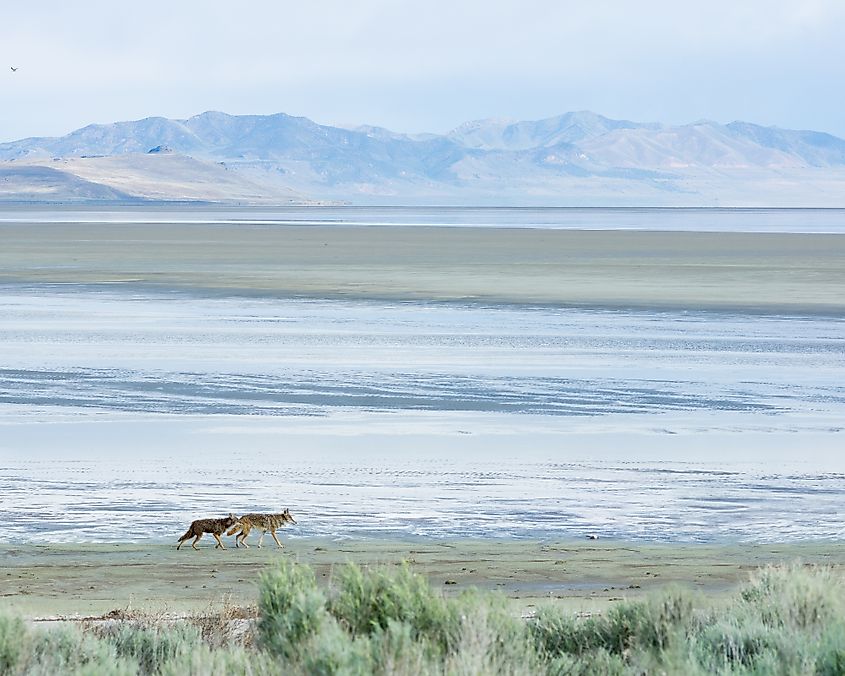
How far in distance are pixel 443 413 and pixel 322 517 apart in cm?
491

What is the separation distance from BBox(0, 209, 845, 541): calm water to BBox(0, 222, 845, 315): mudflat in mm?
7656

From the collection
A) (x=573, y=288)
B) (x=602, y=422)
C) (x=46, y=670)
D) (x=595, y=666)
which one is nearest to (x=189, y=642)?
(x=46, y=670)

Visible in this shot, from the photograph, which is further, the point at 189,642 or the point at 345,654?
the point at 189,642

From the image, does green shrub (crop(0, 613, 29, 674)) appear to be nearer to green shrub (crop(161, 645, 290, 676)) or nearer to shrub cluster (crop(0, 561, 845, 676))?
shrub cluster (crop(0, 561, 845, 676))

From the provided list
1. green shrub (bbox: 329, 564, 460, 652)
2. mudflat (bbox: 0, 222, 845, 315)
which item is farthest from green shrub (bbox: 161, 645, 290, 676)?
mudflat (bbox: 0, 222, 845, 315)

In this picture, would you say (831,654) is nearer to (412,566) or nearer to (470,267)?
(412,566)

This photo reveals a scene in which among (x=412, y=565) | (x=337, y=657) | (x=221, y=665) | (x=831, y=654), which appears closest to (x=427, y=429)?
(x=412, y=565)

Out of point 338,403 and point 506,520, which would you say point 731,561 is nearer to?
point 506,520

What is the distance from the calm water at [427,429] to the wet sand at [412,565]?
41cm

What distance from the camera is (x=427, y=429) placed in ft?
49.1

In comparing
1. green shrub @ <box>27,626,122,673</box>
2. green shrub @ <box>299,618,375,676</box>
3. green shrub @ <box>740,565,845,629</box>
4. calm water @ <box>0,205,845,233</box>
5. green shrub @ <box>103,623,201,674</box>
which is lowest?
calm water @ <box>0,205,845,233</box>

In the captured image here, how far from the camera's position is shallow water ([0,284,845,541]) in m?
11.4

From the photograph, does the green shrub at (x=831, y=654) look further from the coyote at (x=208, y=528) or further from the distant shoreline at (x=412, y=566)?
the coyote at (x=208, y=528)

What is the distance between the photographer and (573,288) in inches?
1400
